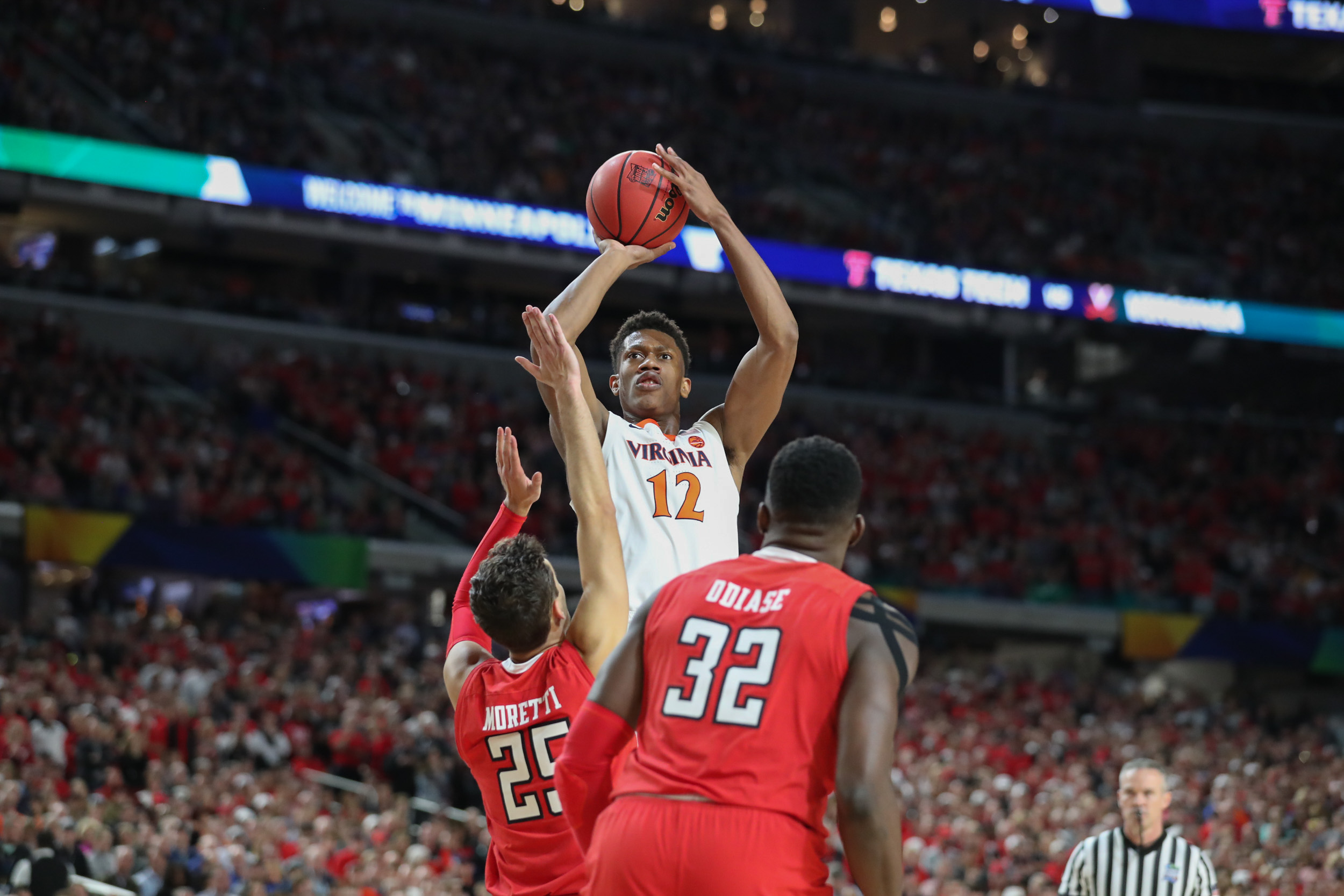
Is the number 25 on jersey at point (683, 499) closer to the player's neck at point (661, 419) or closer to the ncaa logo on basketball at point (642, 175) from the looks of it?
the player's neck at point (661, 419)

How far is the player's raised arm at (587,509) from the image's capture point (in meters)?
4.23

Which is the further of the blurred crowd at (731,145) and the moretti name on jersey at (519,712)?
the blurred crowd at (731,145)

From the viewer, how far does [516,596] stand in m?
4.36

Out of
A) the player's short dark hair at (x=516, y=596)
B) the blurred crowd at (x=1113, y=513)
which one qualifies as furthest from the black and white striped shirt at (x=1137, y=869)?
the blurred crowd at (x=1113, y=513)

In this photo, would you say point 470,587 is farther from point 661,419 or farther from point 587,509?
point 661,419

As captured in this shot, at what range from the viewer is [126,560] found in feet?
65.2

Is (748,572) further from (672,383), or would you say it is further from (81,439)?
(81,439)

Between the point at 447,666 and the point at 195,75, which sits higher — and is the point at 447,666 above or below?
below

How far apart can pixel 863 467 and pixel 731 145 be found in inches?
314

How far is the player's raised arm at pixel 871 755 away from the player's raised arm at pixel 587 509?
1.05 m

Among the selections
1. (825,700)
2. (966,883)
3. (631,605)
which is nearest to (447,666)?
(631,605)

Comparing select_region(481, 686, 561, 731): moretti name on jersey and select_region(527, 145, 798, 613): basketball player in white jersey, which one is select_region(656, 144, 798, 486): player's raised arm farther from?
select_region(481, 686, 561, 731): moretti name on jersey

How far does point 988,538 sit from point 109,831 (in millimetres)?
18140

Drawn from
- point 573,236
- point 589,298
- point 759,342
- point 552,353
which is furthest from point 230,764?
point 573,236
